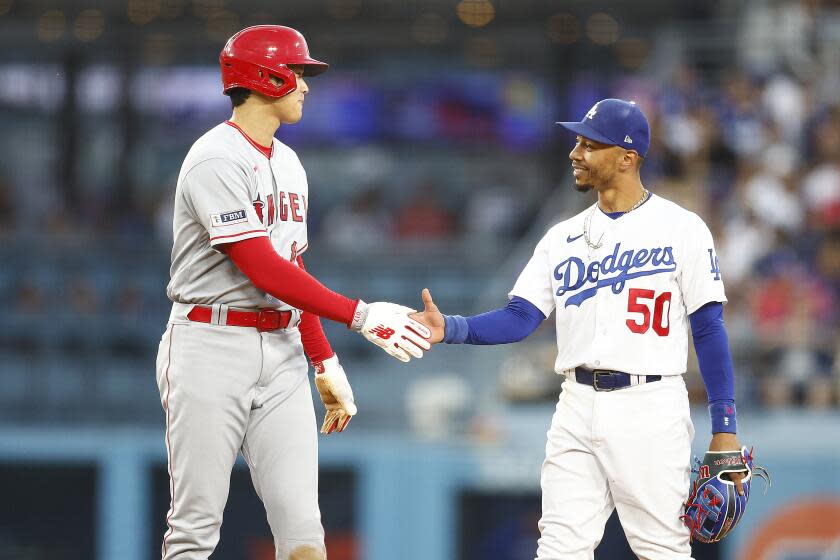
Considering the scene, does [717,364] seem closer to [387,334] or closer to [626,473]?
[626,473]

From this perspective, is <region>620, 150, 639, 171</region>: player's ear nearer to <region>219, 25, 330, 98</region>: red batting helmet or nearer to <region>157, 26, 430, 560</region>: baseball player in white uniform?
<region>157, 26, 430, 560</region>: baseball player in white uniform

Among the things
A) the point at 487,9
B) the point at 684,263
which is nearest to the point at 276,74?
the point at 684,263

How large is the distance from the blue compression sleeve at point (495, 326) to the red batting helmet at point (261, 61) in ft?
3.00

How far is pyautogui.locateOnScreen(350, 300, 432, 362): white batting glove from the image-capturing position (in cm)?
385

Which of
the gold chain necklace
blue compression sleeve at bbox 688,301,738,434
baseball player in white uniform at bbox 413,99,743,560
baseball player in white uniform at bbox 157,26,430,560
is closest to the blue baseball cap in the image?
baseball player in white uniform at bbox 413,99,743,560

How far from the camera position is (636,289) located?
13.0ft

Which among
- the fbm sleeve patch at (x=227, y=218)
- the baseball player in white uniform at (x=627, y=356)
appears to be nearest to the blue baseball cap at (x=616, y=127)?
the baseball player in white uniform at (x=627, y=356)

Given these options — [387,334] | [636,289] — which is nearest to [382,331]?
[387,334]

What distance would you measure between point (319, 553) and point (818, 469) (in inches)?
191

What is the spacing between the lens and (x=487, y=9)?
13.0 metres

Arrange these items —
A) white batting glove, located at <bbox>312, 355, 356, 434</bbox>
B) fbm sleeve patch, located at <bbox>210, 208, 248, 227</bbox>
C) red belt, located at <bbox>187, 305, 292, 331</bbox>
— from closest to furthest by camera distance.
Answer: fbm sleeve patch, located at <bbox>210, 208, 248, 227</bbox>
red belt, located at <bbox>187, 305, 292, 331</bbox>
white batting glove, located at <bbox>312, 355, 356, 434</bbox>

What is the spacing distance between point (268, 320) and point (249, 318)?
0.20ft

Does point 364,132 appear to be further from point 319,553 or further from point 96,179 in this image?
point 319,553

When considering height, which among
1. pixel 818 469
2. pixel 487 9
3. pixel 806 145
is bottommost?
pixel 818 469
